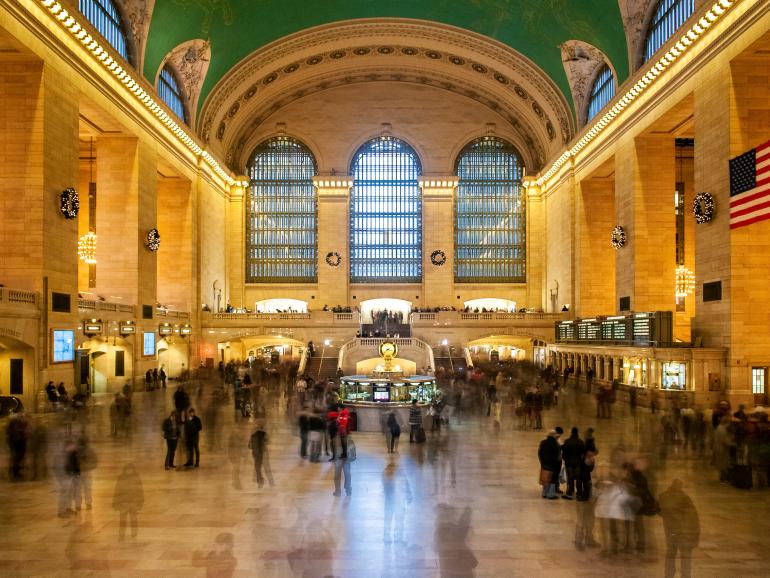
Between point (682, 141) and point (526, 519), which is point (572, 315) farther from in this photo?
point (526, 519)

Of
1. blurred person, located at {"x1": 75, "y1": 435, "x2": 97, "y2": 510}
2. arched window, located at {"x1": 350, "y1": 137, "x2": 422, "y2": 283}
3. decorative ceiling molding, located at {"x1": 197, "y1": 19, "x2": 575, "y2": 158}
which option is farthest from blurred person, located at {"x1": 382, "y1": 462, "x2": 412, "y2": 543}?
arched window, located at {"x1": 350, "y1": 137, "x2": 422, "y2": 283}

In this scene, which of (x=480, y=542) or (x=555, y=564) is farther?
(x=480, y=542)

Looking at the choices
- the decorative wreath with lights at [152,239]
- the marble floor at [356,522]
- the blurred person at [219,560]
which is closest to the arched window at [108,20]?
the decorative wreath with lights at [152,239]

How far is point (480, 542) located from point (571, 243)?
2865cm

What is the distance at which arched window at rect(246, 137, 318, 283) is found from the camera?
42.6m

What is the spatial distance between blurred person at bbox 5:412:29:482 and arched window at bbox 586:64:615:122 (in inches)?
1036

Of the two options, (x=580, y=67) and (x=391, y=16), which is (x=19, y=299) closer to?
(x=391, y=16)

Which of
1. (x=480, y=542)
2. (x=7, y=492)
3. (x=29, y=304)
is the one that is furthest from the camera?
(x=29, y=304)

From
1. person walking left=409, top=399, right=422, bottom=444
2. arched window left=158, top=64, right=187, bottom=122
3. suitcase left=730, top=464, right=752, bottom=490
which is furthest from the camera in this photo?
arched window left=158, top=64, right=187, bottom=122

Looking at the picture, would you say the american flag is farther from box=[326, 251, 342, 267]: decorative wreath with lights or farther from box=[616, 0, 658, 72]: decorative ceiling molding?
box=[326, 251, 342, 267]: decorative wreath with lights

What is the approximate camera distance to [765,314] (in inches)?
742

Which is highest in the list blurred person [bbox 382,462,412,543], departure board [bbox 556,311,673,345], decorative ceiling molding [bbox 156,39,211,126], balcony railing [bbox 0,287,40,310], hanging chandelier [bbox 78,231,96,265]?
decorative ceiling molding [bbox 156,39,211,126]

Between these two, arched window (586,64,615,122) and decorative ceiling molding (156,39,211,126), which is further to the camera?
arched window (586,64,615,122)

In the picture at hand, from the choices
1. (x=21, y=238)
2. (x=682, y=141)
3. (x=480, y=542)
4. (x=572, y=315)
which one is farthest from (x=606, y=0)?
(x=480, y=542)
